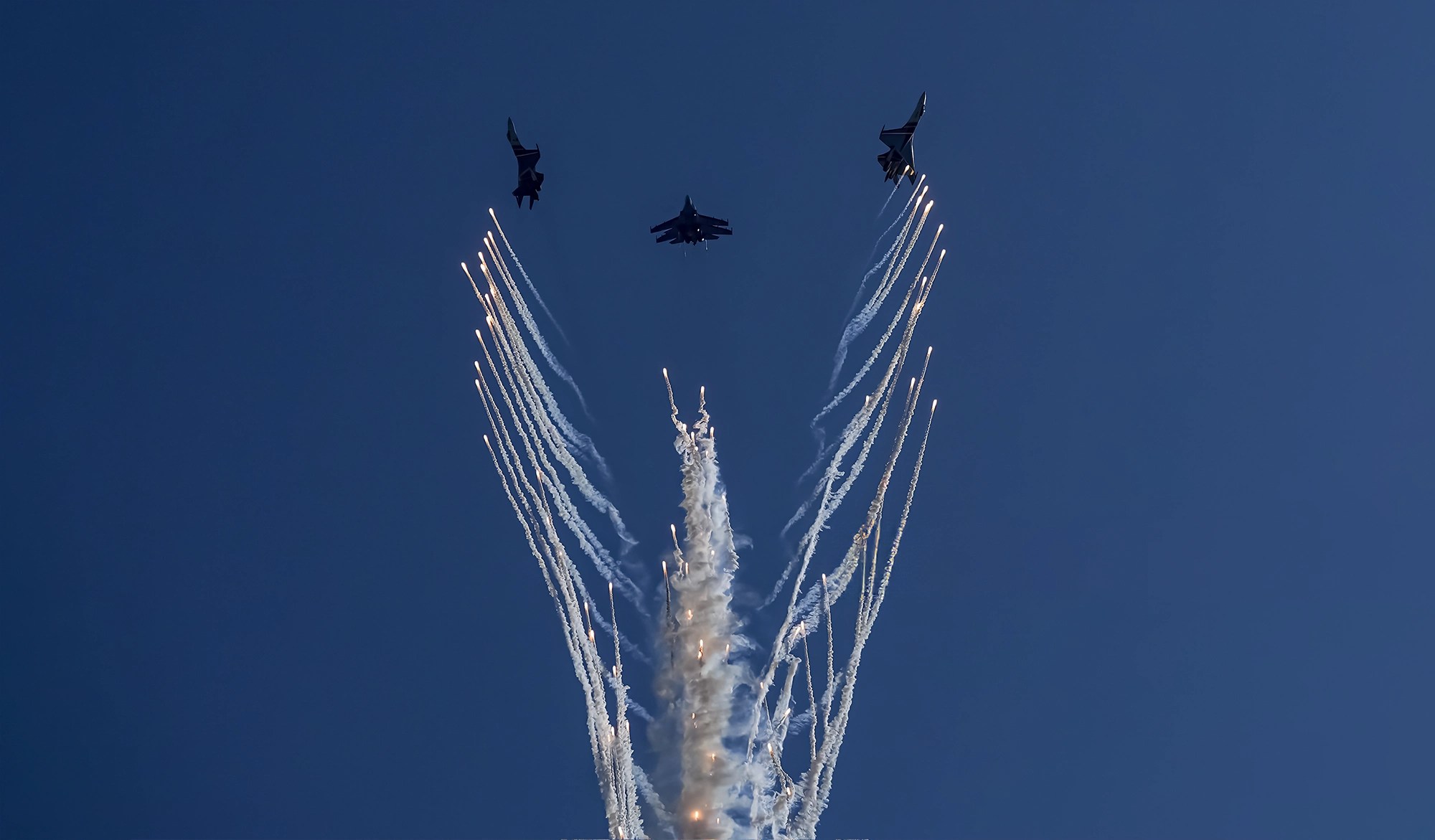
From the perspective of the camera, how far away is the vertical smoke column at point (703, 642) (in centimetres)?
4222

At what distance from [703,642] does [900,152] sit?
73.1 feet

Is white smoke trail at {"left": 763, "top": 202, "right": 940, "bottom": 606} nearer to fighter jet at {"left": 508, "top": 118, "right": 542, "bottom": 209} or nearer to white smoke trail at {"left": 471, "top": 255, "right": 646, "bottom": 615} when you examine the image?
white smoke trail at {"left": 471, "top": 255, "right": 646, "bottom": 615}

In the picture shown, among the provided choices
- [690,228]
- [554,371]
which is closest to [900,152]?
[690,228]

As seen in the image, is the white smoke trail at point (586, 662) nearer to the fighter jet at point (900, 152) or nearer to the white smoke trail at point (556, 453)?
the white smoke trail at point (556, 453)

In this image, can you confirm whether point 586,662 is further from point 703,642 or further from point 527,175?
point 527,175

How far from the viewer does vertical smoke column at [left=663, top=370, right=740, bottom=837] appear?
139 ft

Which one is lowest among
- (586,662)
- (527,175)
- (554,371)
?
(586,662)

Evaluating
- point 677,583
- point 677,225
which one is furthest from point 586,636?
point 677,225

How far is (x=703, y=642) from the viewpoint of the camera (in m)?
43.8

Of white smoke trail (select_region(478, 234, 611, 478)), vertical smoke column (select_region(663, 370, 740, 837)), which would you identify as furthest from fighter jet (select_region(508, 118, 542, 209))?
vertical smoke column (select_region(663, 370, 740, 837))

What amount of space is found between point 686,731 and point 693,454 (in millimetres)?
10519

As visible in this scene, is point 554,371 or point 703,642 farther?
point 554,371

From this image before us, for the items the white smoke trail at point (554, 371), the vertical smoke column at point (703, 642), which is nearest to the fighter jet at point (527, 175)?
the white smoke trail at point (554, 371)

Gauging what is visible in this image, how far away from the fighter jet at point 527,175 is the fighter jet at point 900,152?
1479 centimetres
